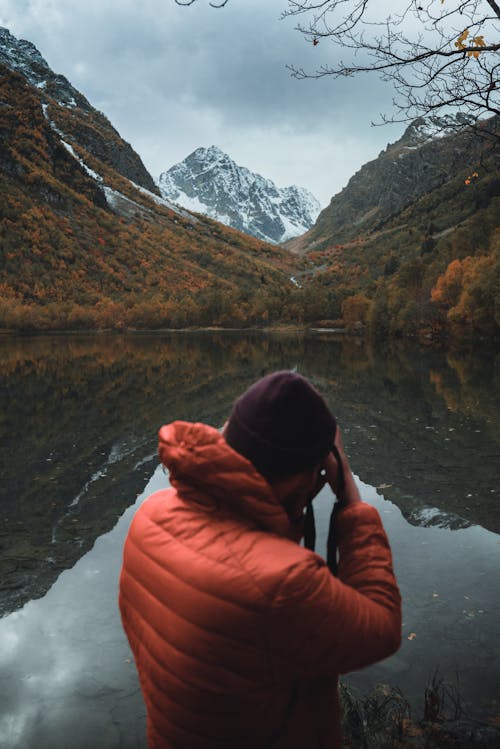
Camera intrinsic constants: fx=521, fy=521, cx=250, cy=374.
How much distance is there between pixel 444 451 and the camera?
35.4ft

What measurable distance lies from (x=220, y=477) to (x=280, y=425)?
0.23m

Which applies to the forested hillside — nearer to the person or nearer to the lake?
the lake

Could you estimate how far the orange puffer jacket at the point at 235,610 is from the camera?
1387 millimetres

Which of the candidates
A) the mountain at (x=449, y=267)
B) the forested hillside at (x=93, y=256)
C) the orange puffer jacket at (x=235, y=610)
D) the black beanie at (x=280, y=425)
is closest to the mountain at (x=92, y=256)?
the forested hillside at (x=93, y=256)

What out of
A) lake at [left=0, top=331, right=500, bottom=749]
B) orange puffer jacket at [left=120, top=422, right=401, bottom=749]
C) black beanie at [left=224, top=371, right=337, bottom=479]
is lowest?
lake at [left=0, top=331, right=500, bottom=749]

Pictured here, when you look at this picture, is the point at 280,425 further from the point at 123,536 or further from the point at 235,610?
the point at 123,536

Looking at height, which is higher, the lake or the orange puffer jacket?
the orange puffer jacket

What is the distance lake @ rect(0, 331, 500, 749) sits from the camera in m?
3.87

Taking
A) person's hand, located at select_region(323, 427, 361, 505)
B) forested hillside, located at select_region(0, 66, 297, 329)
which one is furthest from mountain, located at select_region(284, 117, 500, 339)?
forested hillside, located at select_region(0, 66, 297, 329)

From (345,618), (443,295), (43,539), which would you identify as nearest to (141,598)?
(345,618)

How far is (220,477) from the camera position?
4.76ft

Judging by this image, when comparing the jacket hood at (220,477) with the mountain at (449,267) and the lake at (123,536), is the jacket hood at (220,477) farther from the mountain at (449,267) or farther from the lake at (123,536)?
the mountain at (449,267)

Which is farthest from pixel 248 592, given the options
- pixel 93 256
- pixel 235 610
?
pixel 93 256

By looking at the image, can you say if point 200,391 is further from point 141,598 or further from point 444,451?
point 141,598
